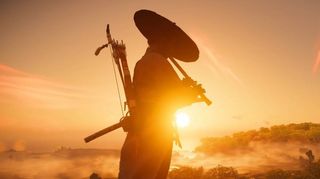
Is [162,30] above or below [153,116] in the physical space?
above

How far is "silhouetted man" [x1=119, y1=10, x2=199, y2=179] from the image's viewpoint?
535 centimetres

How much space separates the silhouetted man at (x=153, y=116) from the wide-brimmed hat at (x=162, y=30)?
1.08 feet

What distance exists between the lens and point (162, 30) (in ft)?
19.9

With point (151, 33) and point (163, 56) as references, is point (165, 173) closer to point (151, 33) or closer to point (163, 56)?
point (163, 56)

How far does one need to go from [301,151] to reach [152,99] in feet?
201

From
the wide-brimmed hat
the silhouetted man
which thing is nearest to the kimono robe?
the silhouetted man

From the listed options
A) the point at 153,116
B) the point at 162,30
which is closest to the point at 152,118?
the point at 153,116

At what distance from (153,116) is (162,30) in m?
Result: 1.55

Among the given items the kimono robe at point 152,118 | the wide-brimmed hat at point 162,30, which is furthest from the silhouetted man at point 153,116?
the wide-brimmed hat at point 162,30

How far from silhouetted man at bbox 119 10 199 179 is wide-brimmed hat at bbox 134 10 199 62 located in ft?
1.08

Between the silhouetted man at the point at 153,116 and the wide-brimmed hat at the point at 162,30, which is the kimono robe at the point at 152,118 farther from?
the wide-brimmed hat at the point at 162,30

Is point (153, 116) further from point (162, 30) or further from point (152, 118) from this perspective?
point (162, 30)

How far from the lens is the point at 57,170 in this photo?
219 ft

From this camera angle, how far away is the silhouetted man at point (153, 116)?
5352 millimetres
